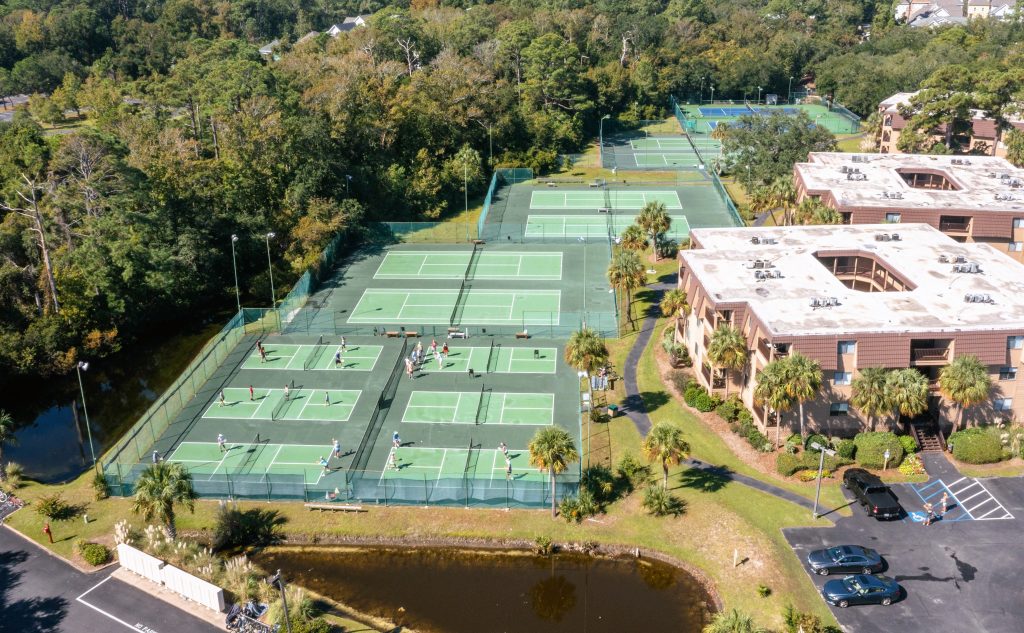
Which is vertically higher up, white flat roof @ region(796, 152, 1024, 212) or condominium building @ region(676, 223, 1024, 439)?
white flat roof @ region(796, 152, 1024, 212)

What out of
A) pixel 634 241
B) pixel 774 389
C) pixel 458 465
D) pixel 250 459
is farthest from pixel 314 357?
pixel 774 389

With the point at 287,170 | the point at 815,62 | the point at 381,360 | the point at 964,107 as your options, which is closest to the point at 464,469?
the point at 381,360

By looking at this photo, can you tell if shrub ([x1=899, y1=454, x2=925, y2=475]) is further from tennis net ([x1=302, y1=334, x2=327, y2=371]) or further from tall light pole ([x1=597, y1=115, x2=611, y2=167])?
tall light pole ([x1=597, y1=115, x2=611, y2=167])

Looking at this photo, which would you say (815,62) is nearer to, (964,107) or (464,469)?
(964,107)

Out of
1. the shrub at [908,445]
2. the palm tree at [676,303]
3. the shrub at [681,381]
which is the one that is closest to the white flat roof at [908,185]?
the palm tree at [676,303]

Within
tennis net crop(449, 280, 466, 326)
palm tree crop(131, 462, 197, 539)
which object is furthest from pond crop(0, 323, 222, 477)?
tennis net crop(449, 280, 466, 326)

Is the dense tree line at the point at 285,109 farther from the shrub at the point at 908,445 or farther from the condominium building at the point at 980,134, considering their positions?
the shrub at the point at 908,445
